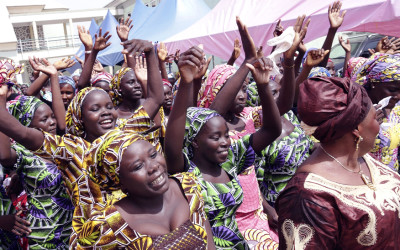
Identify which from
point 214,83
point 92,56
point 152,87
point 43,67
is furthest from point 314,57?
point 43,67

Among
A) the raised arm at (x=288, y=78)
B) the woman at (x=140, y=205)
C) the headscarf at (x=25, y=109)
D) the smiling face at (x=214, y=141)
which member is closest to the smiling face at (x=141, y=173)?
the woman at (x=140, y=205)

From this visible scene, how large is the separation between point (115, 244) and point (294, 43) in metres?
2.16

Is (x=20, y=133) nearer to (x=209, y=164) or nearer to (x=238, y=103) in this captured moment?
(x=209, y=164)

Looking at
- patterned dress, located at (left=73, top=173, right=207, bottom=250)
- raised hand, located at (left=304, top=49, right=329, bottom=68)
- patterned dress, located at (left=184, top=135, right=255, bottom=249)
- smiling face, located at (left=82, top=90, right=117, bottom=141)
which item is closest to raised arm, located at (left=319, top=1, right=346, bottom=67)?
raised hand, located at (left=304, top=49, right=329, bottom=68)

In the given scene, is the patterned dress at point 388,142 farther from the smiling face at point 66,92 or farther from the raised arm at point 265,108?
the smiling face at point 66,92

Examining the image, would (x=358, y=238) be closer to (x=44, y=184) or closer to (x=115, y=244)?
(x=115, y=244)

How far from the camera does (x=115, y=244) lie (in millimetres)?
1962

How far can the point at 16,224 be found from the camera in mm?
3203

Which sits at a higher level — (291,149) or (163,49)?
(163,49)

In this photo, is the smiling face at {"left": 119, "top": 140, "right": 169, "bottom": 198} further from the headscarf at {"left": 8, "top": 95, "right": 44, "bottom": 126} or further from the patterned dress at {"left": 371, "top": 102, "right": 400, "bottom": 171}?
the patterned dress at {"left": 371, "top": 102, "right": 400, "bottom": 171}

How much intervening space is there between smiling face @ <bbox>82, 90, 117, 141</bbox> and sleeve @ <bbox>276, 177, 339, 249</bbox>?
5.85 feet

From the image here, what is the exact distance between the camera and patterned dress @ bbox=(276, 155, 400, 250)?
5.43 ft

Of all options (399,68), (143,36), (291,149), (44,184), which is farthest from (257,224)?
(143,36)

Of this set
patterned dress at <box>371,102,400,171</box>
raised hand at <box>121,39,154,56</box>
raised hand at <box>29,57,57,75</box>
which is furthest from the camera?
raised hand at <box>29,57,57,75</box>
